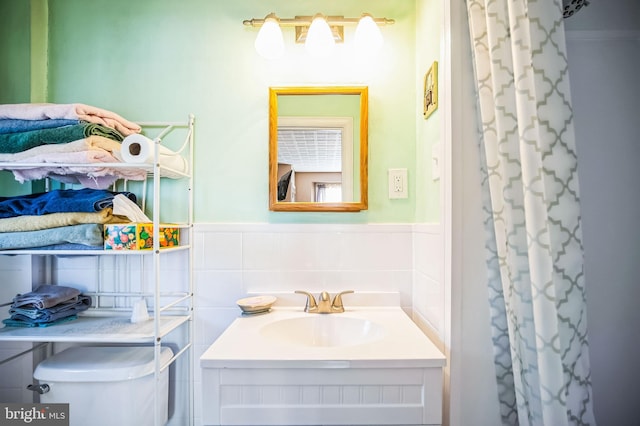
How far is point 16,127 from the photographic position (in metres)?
1.07

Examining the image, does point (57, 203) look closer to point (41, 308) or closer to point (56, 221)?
point (56, 221)

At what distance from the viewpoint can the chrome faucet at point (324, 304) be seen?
46.6 inches

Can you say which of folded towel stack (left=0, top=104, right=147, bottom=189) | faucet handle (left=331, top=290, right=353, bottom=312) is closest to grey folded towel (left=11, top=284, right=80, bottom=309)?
folded towel stack (left=0, top=104, right=147, bottom=189)

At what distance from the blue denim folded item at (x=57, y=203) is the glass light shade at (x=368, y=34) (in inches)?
44.2

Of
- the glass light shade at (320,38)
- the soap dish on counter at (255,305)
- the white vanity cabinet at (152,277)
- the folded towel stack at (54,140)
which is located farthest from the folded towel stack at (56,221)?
the glass light shade at (320,38)

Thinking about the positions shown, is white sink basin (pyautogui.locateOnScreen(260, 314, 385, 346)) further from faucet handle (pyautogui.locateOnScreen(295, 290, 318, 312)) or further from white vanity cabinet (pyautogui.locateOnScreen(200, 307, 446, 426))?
white vanity cabinet (pyautogui.locateOnScreen(200, 307, 446, 426))

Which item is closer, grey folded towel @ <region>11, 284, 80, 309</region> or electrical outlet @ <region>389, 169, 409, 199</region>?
grey folded towel @ <region>11, 284, 80, 309</region>

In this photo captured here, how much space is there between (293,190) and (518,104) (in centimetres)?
83

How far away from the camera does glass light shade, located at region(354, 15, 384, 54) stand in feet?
3.96

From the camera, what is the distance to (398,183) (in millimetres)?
1298

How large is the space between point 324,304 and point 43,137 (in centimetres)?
116

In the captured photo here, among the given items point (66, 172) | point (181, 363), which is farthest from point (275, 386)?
point (66, 172)

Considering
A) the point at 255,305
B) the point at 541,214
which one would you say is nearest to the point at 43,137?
the point at 255,305

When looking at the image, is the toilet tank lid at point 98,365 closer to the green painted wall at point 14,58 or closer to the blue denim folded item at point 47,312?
the blue denim folded item at point 47,312
